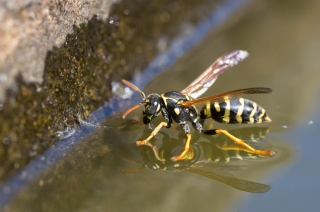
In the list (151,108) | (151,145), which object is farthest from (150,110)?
(151,145)

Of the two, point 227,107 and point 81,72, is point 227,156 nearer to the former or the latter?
point 227,107

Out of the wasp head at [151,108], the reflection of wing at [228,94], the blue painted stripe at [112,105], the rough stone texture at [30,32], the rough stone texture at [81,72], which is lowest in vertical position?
the reflection of wing at [228,94]

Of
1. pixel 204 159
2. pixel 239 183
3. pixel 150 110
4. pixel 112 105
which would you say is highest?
pixel 112 105

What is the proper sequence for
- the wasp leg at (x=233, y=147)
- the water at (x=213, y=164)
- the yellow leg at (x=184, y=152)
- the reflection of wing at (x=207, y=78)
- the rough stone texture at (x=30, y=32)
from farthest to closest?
→ the reflection of wing at (x=207, y=78) < the wasp leg at (x=233, y=147) < the yellow leg at (x=184, y=152) < the water at (x=213, y=164) < the rough stone texture at (x=30, y=32)

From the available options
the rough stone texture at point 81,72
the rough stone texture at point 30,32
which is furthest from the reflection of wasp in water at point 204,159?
the rough stone texture at point 30,32

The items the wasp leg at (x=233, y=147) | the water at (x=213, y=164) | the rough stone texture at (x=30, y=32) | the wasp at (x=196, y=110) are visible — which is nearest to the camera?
the rough stone texture at (x=30, y=32)

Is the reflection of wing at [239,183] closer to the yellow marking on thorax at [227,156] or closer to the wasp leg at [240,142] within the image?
the yellow marking on thorax at [227,156]

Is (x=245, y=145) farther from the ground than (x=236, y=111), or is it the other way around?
(x=236, y=111)
